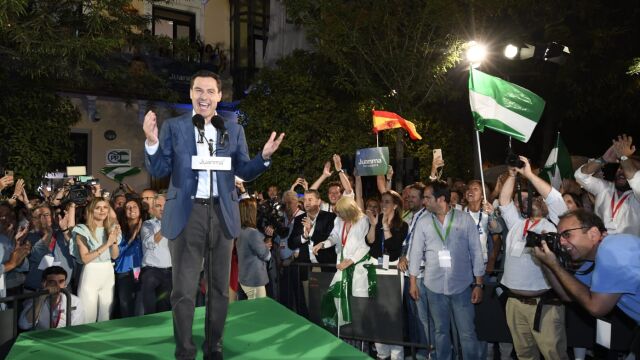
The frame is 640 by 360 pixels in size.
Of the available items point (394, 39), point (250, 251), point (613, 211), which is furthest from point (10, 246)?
point (394, 39)

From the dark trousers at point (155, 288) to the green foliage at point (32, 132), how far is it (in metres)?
6.64

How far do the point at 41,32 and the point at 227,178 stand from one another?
6.66 meters

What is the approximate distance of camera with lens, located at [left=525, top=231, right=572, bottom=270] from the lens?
377cm

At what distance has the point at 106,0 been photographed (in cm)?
994

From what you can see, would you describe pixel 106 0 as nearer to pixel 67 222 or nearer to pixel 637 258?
pixel 67 222

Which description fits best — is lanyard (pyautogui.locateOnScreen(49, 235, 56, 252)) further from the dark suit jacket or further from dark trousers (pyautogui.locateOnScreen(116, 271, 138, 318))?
the dark suit jacket

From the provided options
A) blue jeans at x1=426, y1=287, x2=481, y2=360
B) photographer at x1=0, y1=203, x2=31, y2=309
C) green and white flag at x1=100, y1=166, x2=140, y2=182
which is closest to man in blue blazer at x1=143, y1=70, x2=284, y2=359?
blue jeans at x1=426, y1=287, x2=481, y2=360

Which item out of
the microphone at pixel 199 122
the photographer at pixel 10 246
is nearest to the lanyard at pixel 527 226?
the microphone at pixel 199 122

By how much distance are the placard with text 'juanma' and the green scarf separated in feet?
9.52

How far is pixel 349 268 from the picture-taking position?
655 cm


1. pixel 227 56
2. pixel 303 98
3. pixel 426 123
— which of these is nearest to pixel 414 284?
pixel 303 98

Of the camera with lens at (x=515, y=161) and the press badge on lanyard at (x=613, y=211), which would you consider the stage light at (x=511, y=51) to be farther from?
the camera with lens at (x=515, y=161)

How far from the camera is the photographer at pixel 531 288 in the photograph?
541 centimetres

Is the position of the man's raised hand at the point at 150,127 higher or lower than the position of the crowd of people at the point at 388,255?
higher
